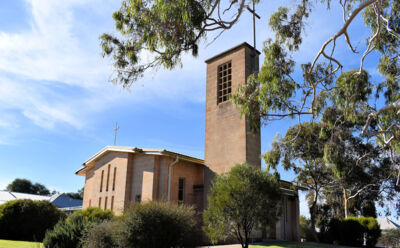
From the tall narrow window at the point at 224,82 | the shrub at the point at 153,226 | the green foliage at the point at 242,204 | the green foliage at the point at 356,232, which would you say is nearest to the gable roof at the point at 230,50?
the tall narrow window at the point at 224,82

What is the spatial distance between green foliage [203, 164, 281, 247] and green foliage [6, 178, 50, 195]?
75641 millimetres

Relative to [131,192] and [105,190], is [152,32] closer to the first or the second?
[131,192]

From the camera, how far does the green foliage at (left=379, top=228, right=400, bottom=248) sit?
21672mm

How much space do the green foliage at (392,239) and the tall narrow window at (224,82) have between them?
14.7m

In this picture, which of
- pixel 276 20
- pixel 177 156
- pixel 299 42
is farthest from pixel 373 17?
pixel 177 156

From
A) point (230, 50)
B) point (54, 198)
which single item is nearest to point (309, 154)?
point (230, 50)

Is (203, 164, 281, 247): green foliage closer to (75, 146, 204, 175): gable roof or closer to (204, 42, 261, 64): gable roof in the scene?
(75, 146, 204, 175): gable roof

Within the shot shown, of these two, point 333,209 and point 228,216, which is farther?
point 333,209

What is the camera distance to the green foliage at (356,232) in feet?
67.8

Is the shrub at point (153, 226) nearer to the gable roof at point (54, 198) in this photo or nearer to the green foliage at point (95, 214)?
the green foliage at point (95, 214)

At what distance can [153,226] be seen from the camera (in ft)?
41.8

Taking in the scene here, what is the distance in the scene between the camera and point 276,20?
Answer: 13375 mm

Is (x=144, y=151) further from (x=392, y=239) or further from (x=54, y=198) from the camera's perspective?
(x=54, y=198)

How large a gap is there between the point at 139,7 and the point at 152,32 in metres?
0.91
